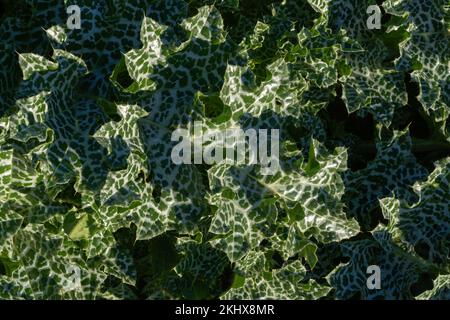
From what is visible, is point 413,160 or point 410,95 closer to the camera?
point 413,160

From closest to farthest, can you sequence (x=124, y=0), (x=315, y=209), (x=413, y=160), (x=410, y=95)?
(x=315, y=209) → (x=124, y=0) → (x=413, y=160) → (x=410, y=95)

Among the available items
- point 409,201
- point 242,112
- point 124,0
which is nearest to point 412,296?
point 409,201

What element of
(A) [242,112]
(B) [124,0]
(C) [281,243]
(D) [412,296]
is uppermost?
(B) [124,0]

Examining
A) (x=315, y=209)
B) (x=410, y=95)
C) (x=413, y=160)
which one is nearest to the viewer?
(x=315, y=209)

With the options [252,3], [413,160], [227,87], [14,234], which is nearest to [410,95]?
[413,160]

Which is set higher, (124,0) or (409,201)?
(124,0)

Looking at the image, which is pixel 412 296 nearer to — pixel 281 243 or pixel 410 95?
pixel 281 243

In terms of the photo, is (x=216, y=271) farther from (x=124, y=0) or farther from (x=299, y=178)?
(x=124, y=0)
